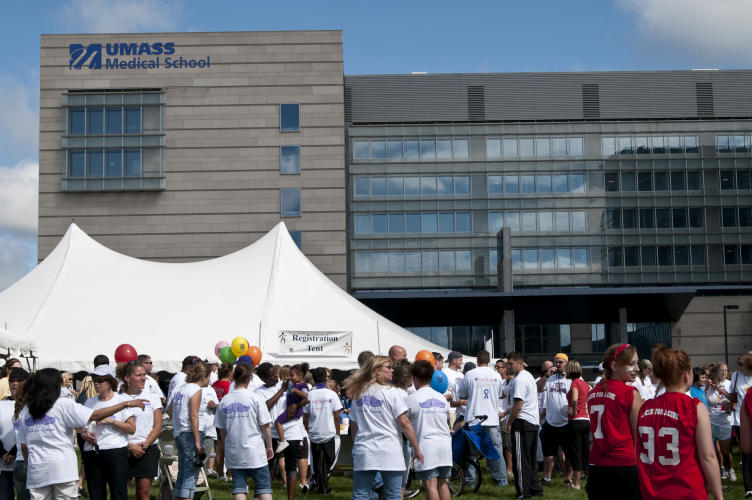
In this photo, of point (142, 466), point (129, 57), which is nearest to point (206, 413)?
point (142, 466)

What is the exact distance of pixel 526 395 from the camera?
39.5 feet

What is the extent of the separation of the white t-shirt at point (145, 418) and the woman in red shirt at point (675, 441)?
17.5 ft

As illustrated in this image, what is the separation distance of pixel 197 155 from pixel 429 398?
44121mm

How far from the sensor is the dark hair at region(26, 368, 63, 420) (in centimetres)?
730

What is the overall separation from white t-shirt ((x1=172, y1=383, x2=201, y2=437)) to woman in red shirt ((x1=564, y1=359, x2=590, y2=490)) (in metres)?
5.22

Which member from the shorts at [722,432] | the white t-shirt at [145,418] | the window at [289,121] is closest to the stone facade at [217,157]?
the window at [289,121]

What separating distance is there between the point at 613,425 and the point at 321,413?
20.6 ft

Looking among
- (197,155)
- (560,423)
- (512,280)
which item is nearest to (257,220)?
(197,155)

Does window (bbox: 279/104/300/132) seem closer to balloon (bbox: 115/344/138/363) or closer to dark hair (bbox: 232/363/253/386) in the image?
balloon (bbox: 115/344/138/363)

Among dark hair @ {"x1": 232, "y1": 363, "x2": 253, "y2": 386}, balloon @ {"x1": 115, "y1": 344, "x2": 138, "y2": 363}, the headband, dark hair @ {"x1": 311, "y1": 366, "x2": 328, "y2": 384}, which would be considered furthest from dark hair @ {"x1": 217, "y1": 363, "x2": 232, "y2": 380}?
the headband

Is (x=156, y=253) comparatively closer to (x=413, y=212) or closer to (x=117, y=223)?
(x=117, y=223)

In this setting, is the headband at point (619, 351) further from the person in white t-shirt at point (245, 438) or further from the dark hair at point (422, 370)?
the person in white t-shirt at point (245, 438)

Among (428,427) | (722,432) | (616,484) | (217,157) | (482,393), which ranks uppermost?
(217,157)

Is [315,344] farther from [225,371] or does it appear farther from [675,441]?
[675,441]
